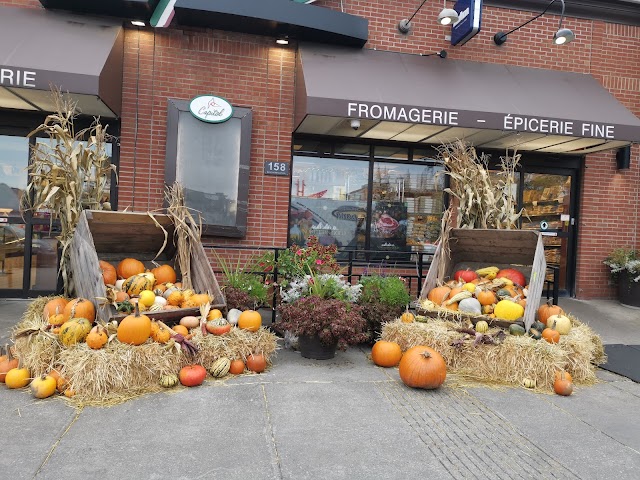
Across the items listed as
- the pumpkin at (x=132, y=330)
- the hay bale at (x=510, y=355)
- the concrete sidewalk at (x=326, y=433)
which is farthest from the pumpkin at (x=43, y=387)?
the hay bale at (x=510, y=355)

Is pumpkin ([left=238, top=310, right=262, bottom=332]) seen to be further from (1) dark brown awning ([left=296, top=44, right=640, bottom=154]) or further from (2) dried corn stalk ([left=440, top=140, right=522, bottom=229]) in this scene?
(1) dark brown awning ([left=296, top=44, right=640, bottom=154])

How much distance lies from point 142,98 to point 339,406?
18.8ft

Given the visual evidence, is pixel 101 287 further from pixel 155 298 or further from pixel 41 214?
pixel 41 214

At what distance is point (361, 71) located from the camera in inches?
282

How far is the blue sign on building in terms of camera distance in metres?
7.18

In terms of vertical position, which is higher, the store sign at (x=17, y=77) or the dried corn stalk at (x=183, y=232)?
the store sign at (x=17, y=77)

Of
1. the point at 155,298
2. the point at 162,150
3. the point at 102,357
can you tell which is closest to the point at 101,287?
the point at 155,298

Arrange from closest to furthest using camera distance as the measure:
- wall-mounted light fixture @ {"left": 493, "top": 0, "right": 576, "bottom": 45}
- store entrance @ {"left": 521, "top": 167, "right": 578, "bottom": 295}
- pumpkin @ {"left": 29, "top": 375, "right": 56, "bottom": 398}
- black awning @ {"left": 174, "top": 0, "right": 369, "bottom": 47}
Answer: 1. pumpkin @ {"left": 29, "top": 375, "right": 56, "bottom": 398}
2. black awning @ {"left": 174, "top": 0, "right": 369, "bottom": 47}
3. wall-mounted light fixture @ {"left": 493, "top": 0, "right": 576, "bottom": 45}
4. store entrance @ {"left": 521, "top": 167, "right": 578, "bottom": 295}

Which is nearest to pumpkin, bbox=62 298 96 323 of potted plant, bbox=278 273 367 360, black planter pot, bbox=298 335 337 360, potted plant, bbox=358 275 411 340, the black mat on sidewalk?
potted plant, bbox=278 273 367 360

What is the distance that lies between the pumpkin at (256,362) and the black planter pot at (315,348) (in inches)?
24.7

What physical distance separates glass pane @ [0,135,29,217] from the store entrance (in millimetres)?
8759

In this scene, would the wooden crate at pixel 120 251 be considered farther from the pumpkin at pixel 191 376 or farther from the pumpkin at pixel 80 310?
the pumpkin at pixel 191 376

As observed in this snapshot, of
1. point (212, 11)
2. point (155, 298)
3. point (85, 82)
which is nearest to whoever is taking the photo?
point (155, 298)

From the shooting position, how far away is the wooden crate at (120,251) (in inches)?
172
